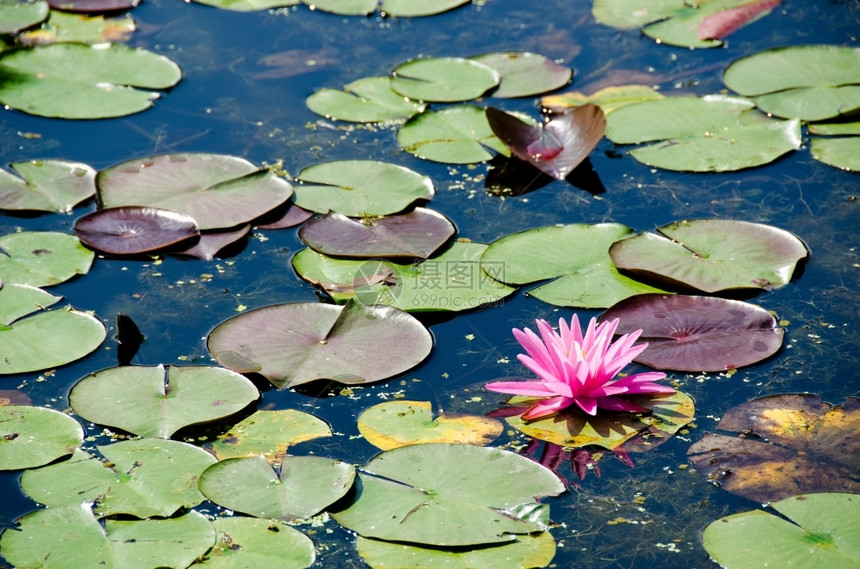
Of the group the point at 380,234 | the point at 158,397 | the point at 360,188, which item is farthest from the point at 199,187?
the point at 158,397

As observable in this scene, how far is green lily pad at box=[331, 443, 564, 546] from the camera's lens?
2.55 meters

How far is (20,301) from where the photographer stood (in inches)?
137

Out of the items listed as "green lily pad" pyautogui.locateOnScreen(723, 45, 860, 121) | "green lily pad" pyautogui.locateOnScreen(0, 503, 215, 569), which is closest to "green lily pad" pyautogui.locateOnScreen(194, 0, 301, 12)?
"green lily pad" pyautogui.locateOnScreen(723, 45, 860, 121)

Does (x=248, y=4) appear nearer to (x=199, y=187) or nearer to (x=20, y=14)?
(x=20, y=14)

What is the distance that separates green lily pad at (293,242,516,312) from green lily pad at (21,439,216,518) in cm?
93

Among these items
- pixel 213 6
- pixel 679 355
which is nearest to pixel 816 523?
pixel 679 355

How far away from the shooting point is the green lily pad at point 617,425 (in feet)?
9.47

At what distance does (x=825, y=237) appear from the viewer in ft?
12.3

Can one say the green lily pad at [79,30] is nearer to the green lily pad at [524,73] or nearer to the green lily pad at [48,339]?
the green lily pad at [524,73]

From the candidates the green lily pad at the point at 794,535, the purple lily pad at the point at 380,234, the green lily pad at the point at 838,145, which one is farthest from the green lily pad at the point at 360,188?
the green lily pad at the point at 794,535

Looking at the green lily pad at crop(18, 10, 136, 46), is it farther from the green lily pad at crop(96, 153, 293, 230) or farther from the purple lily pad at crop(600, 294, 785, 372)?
the purple lily pad at crop(600, 294, 785, 372)

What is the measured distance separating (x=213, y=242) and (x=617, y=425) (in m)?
1.81

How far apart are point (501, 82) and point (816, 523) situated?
2.99 metres

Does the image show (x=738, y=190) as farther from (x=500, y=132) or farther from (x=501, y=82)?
(x=501, y=82)
